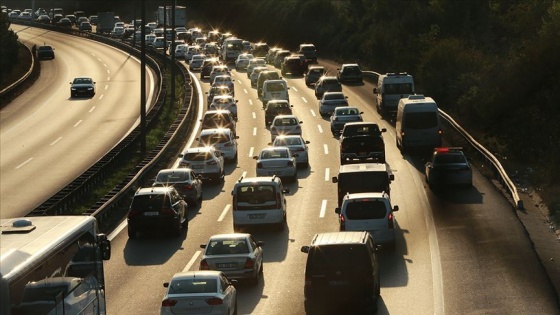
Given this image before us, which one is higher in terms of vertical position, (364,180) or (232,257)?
(364,180)

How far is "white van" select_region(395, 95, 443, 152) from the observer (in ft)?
169

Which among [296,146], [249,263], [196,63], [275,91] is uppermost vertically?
[249,263]

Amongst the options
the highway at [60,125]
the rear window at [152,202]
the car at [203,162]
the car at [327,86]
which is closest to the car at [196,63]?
the highway at [60,125]

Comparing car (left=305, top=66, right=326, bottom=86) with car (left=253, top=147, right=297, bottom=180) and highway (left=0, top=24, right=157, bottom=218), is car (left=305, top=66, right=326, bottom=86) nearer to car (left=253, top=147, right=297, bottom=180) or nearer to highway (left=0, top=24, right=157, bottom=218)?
highway (left=0, top=24, right=157, bottom=218)

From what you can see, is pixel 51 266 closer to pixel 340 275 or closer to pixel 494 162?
pixel 340 275

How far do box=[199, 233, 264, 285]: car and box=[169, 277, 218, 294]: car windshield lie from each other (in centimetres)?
522

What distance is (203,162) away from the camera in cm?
4681

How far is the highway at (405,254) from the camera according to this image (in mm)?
27594

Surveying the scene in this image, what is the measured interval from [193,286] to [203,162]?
77.2 ft

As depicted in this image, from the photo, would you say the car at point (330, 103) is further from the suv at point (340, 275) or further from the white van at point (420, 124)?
the suv at point (340, 275)

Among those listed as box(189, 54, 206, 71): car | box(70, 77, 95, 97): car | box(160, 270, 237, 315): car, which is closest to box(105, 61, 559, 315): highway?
box(160, 270, 237, 315): car

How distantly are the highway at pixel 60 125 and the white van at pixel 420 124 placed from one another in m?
14.6

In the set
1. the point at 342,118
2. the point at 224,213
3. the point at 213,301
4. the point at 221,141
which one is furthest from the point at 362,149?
the point at 213,301

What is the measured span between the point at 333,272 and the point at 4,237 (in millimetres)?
9340
